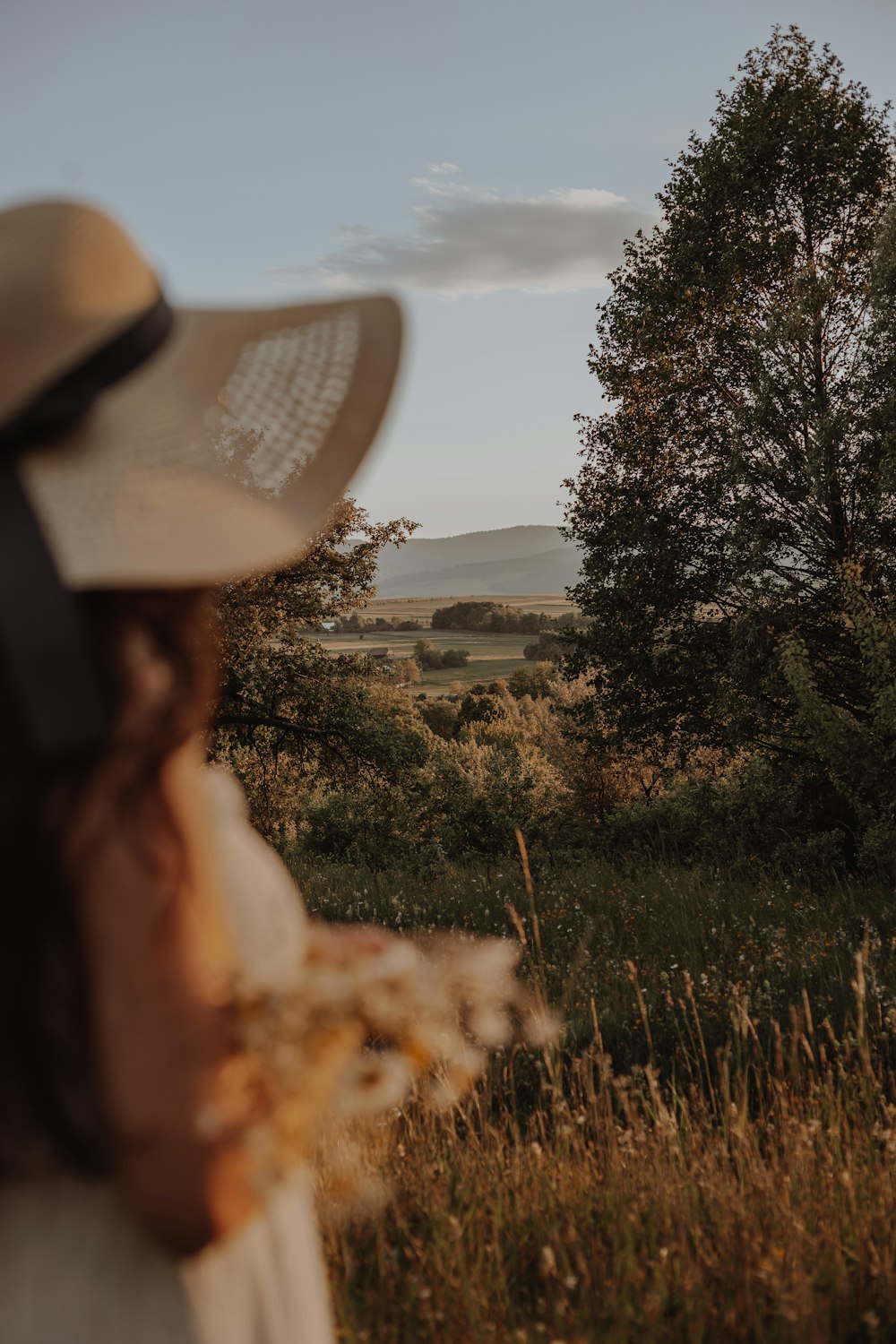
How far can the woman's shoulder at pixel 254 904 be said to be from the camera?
1211 millimetres

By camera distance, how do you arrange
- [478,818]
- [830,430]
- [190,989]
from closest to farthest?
[190,989], [830,430], [478,818]

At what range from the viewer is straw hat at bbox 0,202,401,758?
2.84 feet

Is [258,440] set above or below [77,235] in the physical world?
below

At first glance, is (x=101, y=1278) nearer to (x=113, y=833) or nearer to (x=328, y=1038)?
(x=328, y=1038)

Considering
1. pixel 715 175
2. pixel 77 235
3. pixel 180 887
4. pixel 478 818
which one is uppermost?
pixel 715 175

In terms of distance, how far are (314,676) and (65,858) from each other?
14440 mm

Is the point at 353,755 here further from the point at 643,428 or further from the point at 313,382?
the point at 313,382

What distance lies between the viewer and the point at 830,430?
1223cm

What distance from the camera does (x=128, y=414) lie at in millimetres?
1111

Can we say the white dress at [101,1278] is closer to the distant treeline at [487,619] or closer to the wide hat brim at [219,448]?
the wide hat brim at [219,448]

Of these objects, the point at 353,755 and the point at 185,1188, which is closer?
the point at 185,1188

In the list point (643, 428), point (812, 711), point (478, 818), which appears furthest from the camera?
point (478, 818)

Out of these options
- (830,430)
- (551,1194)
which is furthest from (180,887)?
(830,430)

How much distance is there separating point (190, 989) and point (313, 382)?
0.92 metres
